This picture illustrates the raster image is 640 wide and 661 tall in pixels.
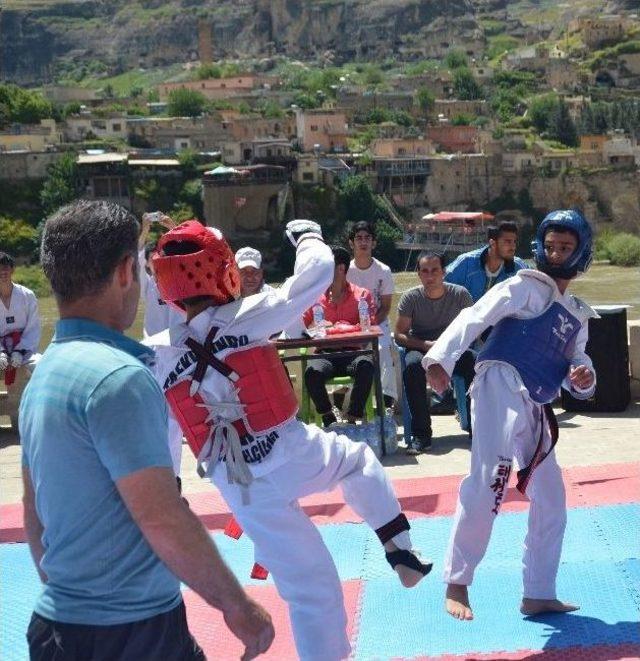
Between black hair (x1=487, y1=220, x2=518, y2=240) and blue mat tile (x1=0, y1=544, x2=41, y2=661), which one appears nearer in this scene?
blue mat tile (x1=0, y1=544, x2=41, y2=661)

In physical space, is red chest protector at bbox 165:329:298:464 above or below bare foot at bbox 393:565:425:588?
above

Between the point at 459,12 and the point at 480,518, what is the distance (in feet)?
573

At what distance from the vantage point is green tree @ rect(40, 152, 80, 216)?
70.7 meters

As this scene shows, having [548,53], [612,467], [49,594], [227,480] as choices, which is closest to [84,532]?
[49,594]

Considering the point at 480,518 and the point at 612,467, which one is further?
the point at 612,467

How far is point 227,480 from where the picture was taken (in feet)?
11.2

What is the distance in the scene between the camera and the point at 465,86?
121 meters

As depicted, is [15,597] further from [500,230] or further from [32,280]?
[32,280]

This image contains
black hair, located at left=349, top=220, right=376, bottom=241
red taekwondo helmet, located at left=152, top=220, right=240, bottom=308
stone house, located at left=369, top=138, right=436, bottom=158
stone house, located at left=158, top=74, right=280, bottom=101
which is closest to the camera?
red taekwondo helmet, located at left=152, top=220, right=240, bottom=308

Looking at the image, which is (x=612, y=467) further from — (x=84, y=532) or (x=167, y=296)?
(x=84, y=532)

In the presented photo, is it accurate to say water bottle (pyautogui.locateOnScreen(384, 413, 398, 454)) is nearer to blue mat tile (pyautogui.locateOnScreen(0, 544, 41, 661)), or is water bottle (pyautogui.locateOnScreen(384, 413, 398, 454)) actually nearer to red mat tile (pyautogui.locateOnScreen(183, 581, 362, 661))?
blue mat tile (pyautogui.locateOnScreen(0, 544, 41, 661))

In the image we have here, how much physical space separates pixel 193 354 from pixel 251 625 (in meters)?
1.19

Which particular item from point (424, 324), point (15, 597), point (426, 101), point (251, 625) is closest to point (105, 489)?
point (251, 625)

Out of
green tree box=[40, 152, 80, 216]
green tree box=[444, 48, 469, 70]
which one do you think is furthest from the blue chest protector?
A: green tree box=[444, 48, 469, 70]
